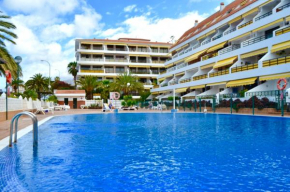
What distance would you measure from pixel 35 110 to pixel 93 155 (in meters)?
24.2

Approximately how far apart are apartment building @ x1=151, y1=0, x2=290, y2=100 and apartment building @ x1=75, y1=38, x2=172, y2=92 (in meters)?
17.7

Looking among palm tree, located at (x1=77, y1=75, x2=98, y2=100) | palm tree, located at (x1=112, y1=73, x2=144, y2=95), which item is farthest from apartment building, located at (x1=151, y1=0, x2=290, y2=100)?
palm tree, located at (x1=77, y1=75, x2=98, y2=100)

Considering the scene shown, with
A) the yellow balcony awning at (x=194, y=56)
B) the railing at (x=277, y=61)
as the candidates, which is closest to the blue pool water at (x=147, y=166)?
the railing at (x=277, y=61)

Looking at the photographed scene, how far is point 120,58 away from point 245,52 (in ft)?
128

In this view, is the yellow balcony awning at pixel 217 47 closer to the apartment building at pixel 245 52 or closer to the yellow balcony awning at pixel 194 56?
the apartment building at pixel 245 52

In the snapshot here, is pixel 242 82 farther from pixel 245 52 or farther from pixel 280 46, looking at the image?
pixel 280 46

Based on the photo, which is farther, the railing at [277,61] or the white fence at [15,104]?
the railing at [277,61]

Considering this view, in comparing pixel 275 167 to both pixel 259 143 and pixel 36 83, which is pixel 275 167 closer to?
pixel 259 143

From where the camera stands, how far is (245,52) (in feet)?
104

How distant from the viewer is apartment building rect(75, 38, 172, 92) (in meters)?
61.9

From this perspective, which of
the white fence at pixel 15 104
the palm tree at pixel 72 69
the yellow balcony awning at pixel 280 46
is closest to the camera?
the white fence at pixel 15 104

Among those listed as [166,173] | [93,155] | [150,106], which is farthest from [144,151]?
[150,106]

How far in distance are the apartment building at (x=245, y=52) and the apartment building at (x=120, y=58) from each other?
1771 centimetres

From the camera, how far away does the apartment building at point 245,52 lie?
87.1ft
